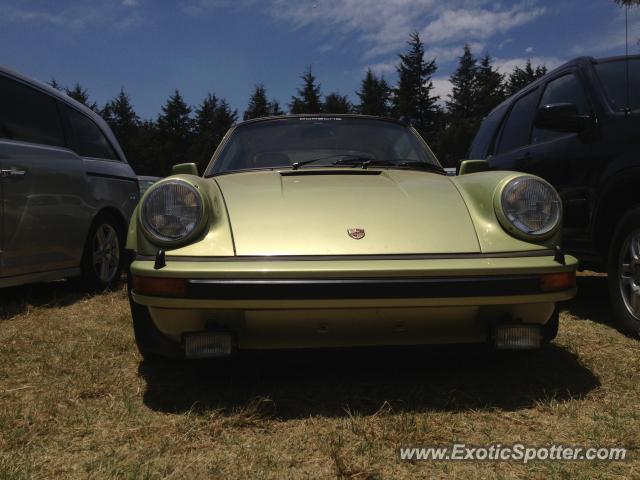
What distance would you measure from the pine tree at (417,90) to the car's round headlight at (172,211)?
1698 inches

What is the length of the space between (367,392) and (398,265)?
21.8 inches

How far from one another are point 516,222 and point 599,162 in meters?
1.33

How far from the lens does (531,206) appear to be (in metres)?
2.18

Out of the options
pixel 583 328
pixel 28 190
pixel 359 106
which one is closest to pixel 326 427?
pixel 583 328

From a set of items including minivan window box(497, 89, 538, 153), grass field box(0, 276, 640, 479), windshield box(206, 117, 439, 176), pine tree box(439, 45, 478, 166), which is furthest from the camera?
pine tree box(439, 45, 478, 166)

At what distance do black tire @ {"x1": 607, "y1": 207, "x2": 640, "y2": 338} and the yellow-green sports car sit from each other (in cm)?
87

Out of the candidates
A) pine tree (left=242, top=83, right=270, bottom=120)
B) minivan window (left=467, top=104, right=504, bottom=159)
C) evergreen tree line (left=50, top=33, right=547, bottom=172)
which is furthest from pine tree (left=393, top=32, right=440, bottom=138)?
minivan window (left=467, top=104, right=504, bottom=159)

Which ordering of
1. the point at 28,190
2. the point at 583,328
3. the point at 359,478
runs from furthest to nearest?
the point at 28,190 < the point at 583,328 < the point at 359,478

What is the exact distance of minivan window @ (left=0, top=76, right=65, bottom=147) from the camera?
11.8ft

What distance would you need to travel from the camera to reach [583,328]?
10.1ft

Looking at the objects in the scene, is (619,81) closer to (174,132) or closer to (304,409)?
(304,409)

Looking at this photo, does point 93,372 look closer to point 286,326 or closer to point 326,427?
point 286,326

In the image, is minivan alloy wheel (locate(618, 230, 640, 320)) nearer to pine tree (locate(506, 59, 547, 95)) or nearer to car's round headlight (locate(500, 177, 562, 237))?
car's round headlight (locate(500, 177, 562, 237))

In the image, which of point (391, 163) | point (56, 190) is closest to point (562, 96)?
point (391, 163)
